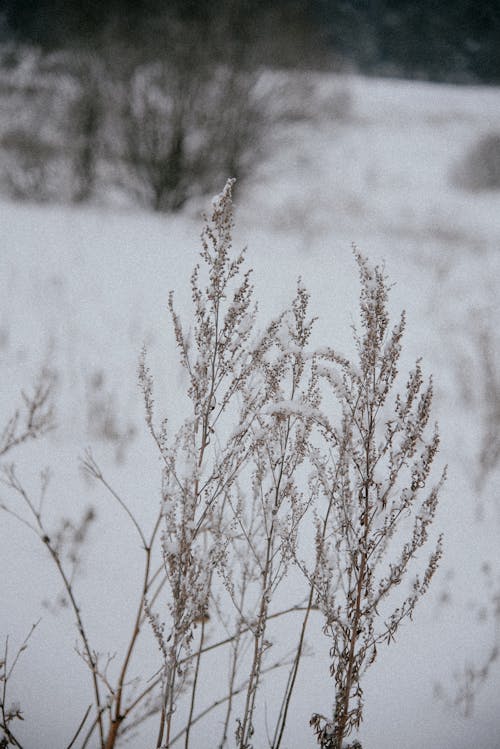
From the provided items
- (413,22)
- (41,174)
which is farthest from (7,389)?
(413,22)

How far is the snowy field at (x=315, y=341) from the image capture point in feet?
6.95

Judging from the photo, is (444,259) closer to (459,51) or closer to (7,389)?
(459,51)

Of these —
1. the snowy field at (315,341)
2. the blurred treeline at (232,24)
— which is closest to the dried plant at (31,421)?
the snowy field at (315,341)

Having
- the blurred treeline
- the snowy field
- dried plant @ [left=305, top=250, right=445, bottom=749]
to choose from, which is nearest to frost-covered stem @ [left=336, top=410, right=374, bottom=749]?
dried plant @ [left=305, top=250, right=445, bottom=749]

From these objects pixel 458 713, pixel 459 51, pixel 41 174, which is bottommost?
pixel 458 713

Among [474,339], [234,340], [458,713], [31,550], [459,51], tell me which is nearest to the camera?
[234,340]

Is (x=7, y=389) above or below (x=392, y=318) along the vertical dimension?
below

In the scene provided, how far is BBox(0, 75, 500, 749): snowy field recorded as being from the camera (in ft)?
6.95

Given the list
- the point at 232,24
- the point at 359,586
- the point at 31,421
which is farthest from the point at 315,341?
the point at 232,24

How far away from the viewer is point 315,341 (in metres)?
5.11

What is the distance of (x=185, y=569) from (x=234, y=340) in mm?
677

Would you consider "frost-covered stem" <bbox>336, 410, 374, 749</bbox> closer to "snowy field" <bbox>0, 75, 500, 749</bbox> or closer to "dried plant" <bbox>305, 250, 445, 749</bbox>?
"dried plant" <bbox>305, 250, 445, 749</bbox>

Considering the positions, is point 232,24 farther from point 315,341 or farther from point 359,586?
point 359,586

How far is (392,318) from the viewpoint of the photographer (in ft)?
18.4
